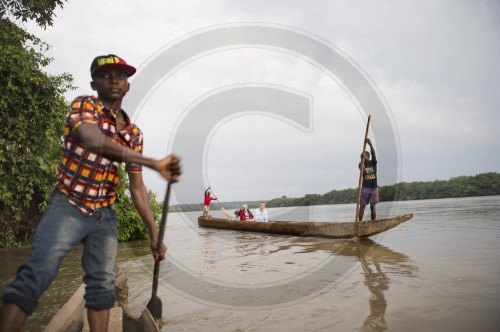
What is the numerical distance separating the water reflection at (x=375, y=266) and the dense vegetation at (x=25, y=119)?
6.72 m

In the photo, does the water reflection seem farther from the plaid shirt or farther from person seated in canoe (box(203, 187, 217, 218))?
person seated in canoe (box(203, 187, 217, 218))

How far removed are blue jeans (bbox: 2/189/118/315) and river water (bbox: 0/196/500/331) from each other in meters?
1.48

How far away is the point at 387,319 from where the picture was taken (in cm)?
308

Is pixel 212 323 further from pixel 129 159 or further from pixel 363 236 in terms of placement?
pixel 363 236

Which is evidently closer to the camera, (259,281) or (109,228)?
(109,228)

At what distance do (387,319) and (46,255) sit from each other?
297 cm

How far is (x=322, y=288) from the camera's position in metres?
4.28

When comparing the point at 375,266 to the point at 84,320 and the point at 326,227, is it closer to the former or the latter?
the point at 326,227

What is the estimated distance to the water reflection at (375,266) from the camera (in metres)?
3.18

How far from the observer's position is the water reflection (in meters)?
3.18

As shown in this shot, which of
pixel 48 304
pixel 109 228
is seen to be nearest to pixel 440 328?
pixel 109 228

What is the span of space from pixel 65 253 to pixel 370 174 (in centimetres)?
874

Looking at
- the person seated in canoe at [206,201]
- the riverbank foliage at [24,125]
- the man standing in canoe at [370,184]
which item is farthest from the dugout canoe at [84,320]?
the person seated in canoe at [206,201]

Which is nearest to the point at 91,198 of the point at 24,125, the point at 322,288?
the point at 322,288
